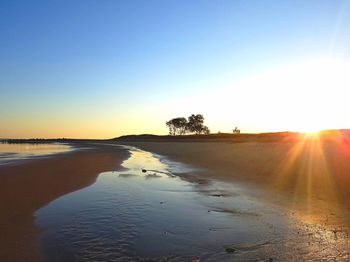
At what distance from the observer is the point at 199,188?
18234mm

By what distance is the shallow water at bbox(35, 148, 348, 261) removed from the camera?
809 centimetres

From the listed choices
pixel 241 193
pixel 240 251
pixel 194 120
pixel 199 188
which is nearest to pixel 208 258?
pixel 240 251

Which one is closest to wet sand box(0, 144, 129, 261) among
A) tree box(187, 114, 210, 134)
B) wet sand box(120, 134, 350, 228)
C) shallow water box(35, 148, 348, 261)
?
shallow water box(35, 148, 348, 261)

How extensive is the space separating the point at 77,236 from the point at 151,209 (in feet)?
13.0

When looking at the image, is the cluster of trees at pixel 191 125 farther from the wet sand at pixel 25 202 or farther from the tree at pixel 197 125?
the wet sand at pixel 25 202

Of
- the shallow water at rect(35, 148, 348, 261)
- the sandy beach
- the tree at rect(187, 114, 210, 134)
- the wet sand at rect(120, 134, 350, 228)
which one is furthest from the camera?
the tree at rect(187, 114, 210, 134)

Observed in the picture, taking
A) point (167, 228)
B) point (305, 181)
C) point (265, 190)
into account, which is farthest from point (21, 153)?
point (167, 228)

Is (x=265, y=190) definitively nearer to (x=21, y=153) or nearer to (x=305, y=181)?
(x=305, y=181)

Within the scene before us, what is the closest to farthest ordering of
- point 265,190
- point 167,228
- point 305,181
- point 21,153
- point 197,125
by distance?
1. point 167,228
2. point 265,190
3. point 305,181
4. point 21,153
5. point 197,125

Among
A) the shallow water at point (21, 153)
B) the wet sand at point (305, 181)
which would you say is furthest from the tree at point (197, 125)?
the wet sand at point (305, 181)

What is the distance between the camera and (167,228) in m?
10.3

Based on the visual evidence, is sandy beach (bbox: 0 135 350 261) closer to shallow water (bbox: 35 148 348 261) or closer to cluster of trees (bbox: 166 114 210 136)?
shallow water (bbox: 35 148 348 261)

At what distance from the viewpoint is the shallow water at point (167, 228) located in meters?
8.09

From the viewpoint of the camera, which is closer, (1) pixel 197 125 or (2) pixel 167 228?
(2) pixel 167 228
